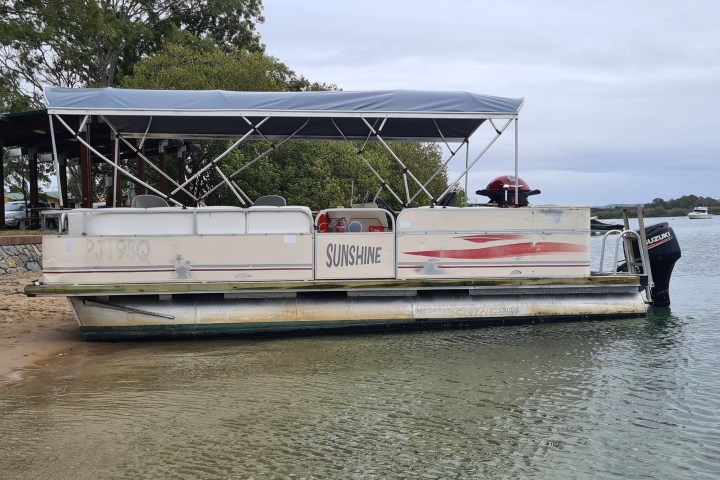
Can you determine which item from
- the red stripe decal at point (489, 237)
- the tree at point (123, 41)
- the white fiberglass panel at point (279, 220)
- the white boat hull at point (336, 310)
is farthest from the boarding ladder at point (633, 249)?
the tree at point (123, 41)

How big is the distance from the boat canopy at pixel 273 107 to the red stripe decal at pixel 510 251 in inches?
76.3

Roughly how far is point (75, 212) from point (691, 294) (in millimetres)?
14209

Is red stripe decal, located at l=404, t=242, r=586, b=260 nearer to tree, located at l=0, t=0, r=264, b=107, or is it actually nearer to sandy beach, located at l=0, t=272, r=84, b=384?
sandy beach, located at l=0, t=272, r=84, b=384

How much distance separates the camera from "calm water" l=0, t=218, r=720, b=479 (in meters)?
5.92

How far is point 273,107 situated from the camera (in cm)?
1061

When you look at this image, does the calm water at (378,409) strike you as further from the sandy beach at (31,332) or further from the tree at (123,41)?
the tree at (123,41)

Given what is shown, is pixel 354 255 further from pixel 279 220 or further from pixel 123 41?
pixel 123 41

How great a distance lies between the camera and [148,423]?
6844mm

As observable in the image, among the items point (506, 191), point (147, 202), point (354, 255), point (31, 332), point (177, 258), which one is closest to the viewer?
point (177, 258)

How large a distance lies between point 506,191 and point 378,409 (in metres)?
5.74

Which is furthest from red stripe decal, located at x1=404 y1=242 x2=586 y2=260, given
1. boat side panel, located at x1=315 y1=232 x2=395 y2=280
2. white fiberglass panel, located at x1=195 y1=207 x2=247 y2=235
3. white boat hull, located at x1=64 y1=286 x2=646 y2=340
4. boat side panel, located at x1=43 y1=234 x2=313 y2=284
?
white fiberglass panel, located at x1=195 y1=207 x2=247 y2=235

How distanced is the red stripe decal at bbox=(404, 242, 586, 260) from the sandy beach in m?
5.06

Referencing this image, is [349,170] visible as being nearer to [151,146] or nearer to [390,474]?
[151,146]

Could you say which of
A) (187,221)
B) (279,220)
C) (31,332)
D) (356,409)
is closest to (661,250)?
(279,220)
